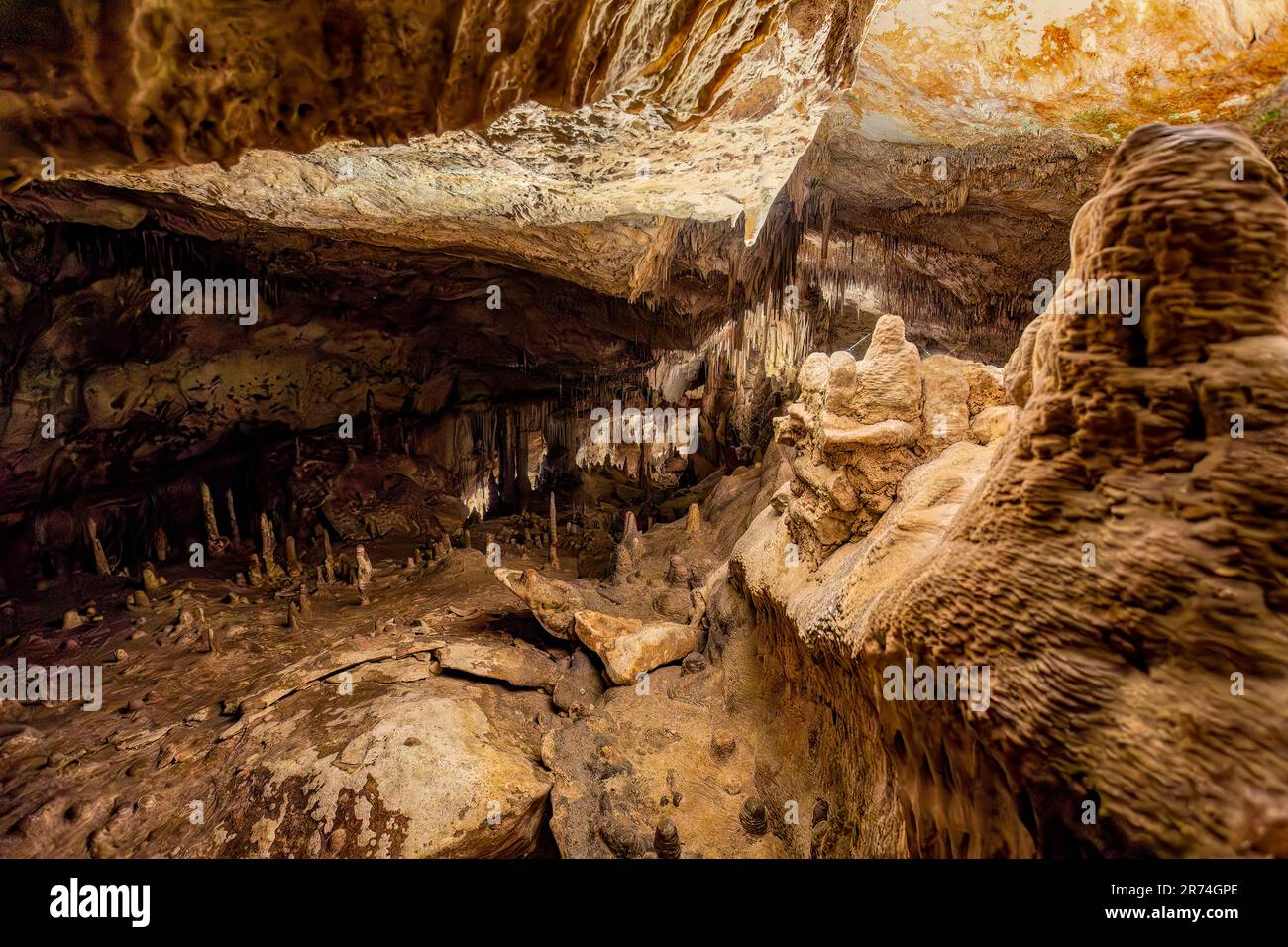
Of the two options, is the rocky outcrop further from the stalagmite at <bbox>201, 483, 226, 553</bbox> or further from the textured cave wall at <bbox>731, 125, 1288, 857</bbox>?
the stalagmite at <bbox>201, 483, 226, 553</bbox>

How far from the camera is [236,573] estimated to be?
8594 millimetres

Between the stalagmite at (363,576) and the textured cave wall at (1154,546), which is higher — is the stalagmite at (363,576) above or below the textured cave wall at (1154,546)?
below

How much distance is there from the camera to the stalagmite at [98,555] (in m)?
8.63

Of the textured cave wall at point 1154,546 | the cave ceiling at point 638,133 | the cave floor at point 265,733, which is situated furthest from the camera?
the cave floor at point 265,733

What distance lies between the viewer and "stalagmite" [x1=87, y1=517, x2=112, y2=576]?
8.63 meters

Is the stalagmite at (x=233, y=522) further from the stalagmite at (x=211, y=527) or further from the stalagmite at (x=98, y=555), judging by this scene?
the stalagmite at (x=98, y=555)

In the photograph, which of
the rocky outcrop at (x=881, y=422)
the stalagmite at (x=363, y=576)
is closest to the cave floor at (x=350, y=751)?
the stalagmite at (x=363, y=576)

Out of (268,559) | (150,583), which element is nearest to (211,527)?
(150,583)

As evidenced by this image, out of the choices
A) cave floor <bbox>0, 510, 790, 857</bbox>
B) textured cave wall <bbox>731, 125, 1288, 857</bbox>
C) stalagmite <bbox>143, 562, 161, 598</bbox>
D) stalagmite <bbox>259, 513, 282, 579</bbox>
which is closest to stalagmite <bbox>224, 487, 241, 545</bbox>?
stalagmite <bbox>259, 513, 282, 579</bbox>

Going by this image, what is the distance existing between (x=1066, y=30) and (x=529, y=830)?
339 inches

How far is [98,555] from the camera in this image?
8.62m

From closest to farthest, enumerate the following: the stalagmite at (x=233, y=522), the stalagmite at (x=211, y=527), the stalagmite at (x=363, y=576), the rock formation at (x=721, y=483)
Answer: the rock formation at (x=721, y=483)
the stalagmite at (x=363, y=576)
the stalagmite at (x=211, y=527)
the stalagmite at (x=233, y=522)

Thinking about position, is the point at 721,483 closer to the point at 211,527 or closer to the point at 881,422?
the point at 881,422
